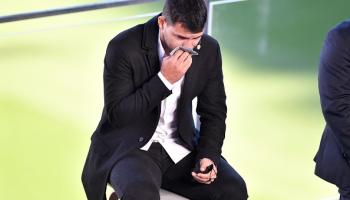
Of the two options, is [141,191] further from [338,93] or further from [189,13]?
[338,93]

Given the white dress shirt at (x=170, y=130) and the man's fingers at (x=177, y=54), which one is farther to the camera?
the white dress shirt at (x=170, y=130)

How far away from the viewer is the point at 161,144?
2.99 meters

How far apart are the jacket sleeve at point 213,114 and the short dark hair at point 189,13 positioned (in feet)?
1.12

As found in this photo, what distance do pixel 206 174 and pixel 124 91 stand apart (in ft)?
1.52

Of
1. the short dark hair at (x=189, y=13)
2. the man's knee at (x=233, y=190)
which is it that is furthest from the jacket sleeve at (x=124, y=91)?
the man's knee at (x=233, y=190)

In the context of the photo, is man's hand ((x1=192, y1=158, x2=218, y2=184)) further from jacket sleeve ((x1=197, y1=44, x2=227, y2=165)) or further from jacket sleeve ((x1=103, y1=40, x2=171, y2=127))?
jacket sleeve ((x1=103, y1=40, x2=171, y2=127))

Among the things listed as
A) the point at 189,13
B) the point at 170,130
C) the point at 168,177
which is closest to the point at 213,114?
the point at 170,130

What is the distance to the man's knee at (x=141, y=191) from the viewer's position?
271 centimetres

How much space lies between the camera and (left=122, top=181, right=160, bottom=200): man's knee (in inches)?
107

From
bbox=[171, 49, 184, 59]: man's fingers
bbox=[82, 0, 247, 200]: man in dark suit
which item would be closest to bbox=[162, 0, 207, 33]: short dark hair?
bbox=[82, 0, 247, 200]: man in dark suit

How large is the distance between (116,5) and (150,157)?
0.80 metres

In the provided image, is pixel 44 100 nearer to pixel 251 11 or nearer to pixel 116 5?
pixel 116 5

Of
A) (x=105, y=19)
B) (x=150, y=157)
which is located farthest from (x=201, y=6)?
(x=105, y=19)

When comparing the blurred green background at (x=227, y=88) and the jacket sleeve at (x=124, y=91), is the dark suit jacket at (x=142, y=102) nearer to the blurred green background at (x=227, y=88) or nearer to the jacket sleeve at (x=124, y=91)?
the jacket sleeve at (x=124, y=91)
